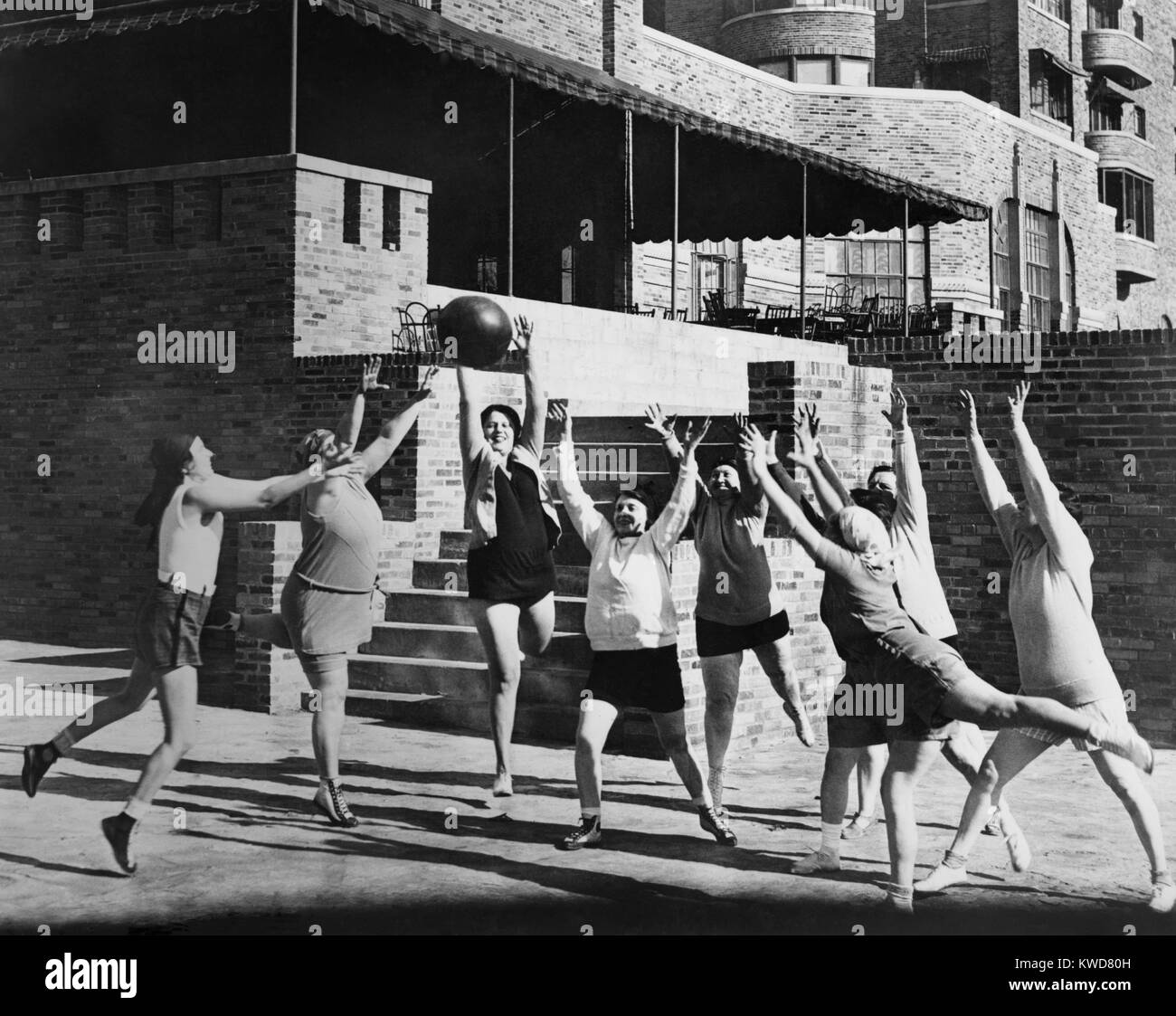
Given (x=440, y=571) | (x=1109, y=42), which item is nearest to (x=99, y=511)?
(x=440, y=571)

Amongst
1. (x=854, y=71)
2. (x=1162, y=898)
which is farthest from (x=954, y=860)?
(x=854, y=71)

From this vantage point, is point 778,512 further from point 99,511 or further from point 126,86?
point 126,86

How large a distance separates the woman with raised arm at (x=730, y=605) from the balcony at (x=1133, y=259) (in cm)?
3465

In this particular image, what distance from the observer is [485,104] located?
2008 cm

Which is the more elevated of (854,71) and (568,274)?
(854,71)

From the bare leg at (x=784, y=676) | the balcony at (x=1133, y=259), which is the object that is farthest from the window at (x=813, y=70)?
the bare leg at (x=784, y=676)

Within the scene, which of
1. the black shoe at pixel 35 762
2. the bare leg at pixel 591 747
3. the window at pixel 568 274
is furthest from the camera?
the window at pixel 568 274

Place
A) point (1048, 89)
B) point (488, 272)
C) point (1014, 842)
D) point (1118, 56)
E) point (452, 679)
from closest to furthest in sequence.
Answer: point (1014, 842) < point (452, 679) < point (488, 272) < point (1048, 89) < point (1118, 56)

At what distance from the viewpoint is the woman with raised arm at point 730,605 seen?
24.9 feet

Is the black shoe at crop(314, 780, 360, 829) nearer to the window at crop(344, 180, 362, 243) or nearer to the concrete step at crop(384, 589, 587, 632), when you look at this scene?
the concrete step at crop(384, 589, 587, 632)

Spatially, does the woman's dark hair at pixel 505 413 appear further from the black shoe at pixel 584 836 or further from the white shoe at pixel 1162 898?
the white shoe at pixel 1162 898

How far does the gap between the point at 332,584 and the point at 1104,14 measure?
40786mm

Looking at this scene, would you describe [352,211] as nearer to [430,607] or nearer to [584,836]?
[430,607]

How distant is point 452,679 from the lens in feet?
33.2
